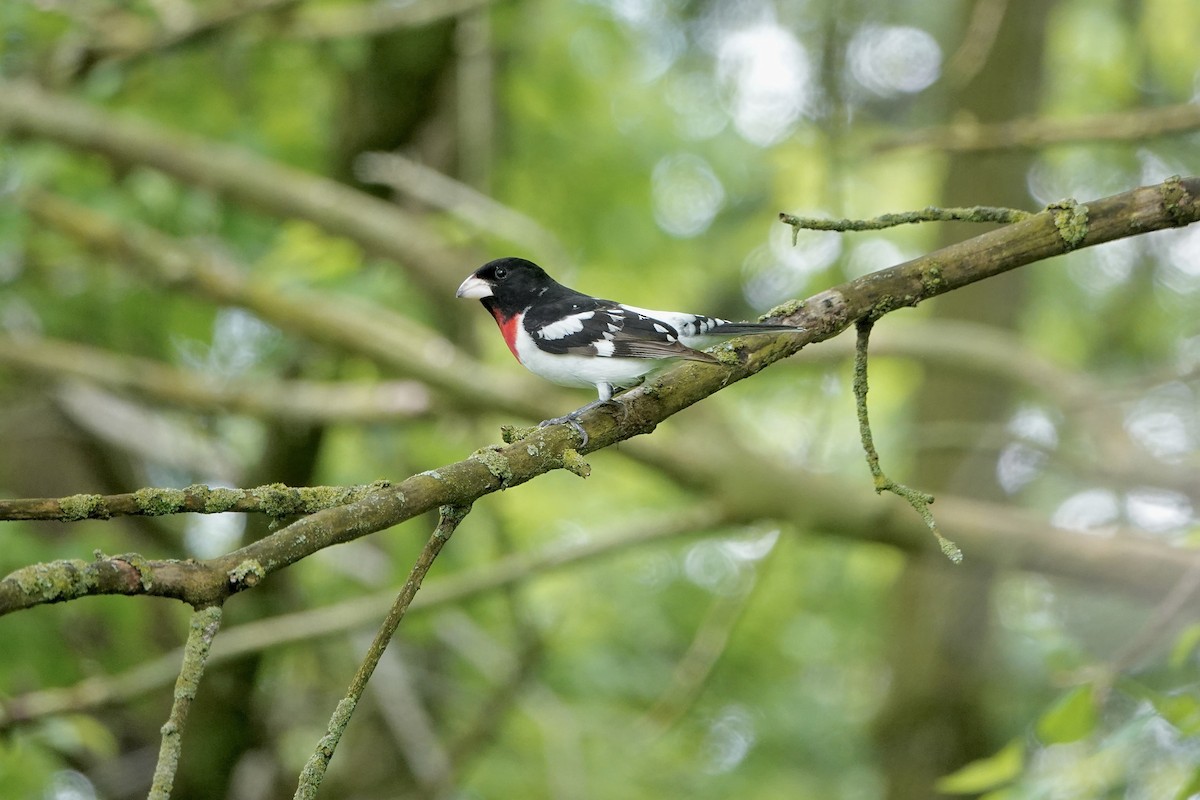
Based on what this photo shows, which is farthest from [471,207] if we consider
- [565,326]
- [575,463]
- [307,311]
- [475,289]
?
[575,463]

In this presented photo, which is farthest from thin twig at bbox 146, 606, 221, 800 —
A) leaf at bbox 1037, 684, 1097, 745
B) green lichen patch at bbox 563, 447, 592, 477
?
leaf at bbox 1037, 684, 1097, 745

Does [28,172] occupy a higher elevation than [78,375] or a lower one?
higher

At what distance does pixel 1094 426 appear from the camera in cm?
582

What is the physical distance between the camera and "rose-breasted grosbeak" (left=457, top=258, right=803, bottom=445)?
2881 millimetres

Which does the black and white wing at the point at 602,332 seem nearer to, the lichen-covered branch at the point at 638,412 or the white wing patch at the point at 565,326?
the white wing patch at the point at 565,326

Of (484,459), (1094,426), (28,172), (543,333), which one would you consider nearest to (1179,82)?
(1094,426)

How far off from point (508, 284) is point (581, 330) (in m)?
0.55

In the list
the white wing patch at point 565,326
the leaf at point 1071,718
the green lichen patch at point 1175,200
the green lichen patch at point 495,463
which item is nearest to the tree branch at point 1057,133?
the white wing patch at point 565,326

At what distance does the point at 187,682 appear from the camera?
163 centimetres

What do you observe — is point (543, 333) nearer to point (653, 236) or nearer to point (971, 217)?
point (971, 217)

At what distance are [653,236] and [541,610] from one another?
3.14 metres

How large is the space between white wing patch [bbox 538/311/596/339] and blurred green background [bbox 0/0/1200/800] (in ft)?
5.11

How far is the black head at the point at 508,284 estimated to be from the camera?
145 inches

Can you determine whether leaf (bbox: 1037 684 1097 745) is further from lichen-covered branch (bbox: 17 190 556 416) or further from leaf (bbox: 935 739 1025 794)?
lichen-covered branch (bbox: 17 190 556 416)
